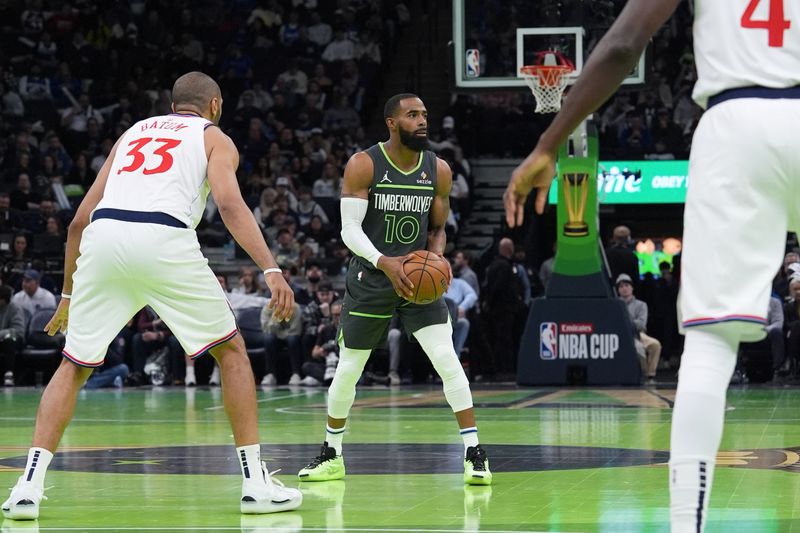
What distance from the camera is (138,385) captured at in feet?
63.2

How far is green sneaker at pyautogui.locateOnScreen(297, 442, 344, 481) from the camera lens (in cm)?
780

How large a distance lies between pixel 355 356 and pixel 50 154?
1742 centimetres

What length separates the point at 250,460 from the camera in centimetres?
649

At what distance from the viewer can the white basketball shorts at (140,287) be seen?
21.0 feet

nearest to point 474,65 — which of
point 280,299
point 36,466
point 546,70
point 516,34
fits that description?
point 516,34

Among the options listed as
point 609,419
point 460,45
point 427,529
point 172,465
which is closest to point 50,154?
point 460,45

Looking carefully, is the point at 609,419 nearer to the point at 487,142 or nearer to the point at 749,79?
the point at 749,79

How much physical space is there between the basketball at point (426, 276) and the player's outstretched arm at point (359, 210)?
79 mm

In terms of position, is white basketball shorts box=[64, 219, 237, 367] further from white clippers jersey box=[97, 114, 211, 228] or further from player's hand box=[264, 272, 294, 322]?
player's hand box=[264, 272, 294, 322]

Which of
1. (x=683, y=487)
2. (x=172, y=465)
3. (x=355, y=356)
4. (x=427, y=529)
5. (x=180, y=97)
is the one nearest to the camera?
(x=683, y=487)

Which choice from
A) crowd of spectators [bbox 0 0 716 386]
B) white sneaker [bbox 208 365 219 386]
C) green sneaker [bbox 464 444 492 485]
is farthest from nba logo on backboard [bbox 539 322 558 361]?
green sneaker [bbox 464 444 492 485]

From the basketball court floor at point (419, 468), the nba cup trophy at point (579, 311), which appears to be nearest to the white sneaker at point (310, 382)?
the nba cup trophy at point (579, 311)

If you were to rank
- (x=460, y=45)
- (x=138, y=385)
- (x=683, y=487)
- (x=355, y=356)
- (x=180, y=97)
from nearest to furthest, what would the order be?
(x=683, y=487)
(x=180, y=97)
(x=355, y=356)
(x=460, y=45)
(x=138, y=385)

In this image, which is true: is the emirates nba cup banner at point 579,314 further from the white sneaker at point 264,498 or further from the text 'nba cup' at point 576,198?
the white sneaker at point 264,498
